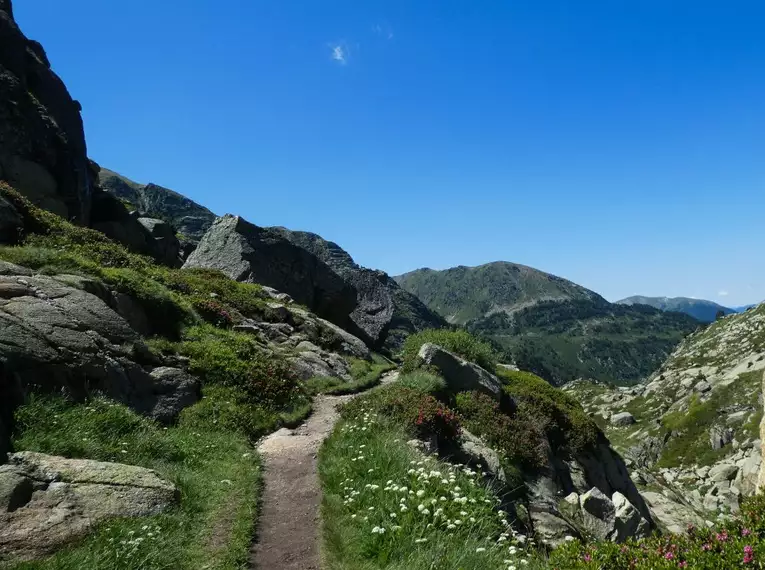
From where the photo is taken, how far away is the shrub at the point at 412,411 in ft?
49.5

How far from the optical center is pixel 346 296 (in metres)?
43.8

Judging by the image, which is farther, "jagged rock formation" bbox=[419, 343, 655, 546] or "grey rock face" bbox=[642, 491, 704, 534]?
"grey rock face" bbox=[642, 491, 704, 534]

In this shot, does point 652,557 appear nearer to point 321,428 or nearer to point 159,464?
point 159,464

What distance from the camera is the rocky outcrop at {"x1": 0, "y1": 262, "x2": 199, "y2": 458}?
37.5ft

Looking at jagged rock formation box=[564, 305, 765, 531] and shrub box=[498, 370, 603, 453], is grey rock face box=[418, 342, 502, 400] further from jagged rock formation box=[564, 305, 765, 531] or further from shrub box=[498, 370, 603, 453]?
jagged rock formation box=[564, 305, 765, 531]

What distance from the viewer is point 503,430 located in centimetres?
1839

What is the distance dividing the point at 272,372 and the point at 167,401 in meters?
5.31

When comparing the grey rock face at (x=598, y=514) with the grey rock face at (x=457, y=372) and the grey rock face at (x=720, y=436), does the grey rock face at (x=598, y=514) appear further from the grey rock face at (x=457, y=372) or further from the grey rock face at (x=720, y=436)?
the grey rock face at (x=720, y=436)

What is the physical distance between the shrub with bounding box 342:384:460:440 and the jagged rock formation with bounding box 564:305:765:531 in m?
7.91

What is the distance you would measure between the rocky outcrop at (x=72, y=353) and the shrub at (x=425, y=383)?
7.83 m

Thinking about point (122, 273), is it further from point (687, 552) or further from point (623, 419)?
point (623, 419)

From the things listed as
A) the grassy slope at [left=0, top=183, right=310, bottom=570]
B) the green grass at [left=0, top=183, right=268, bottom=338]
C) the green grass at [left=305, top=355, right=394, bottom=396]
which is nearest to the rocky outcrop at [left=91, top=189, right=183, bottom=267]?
the green grass at [left=0, top=183, right=268, bottom=338]

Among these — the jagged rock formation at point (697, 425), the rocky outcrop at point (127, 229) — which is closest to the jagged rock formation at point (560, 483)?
the jagged rock formation at point (697, 425)

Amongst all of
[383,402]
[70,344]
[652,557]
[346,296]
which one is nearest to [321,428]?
[383,402]
